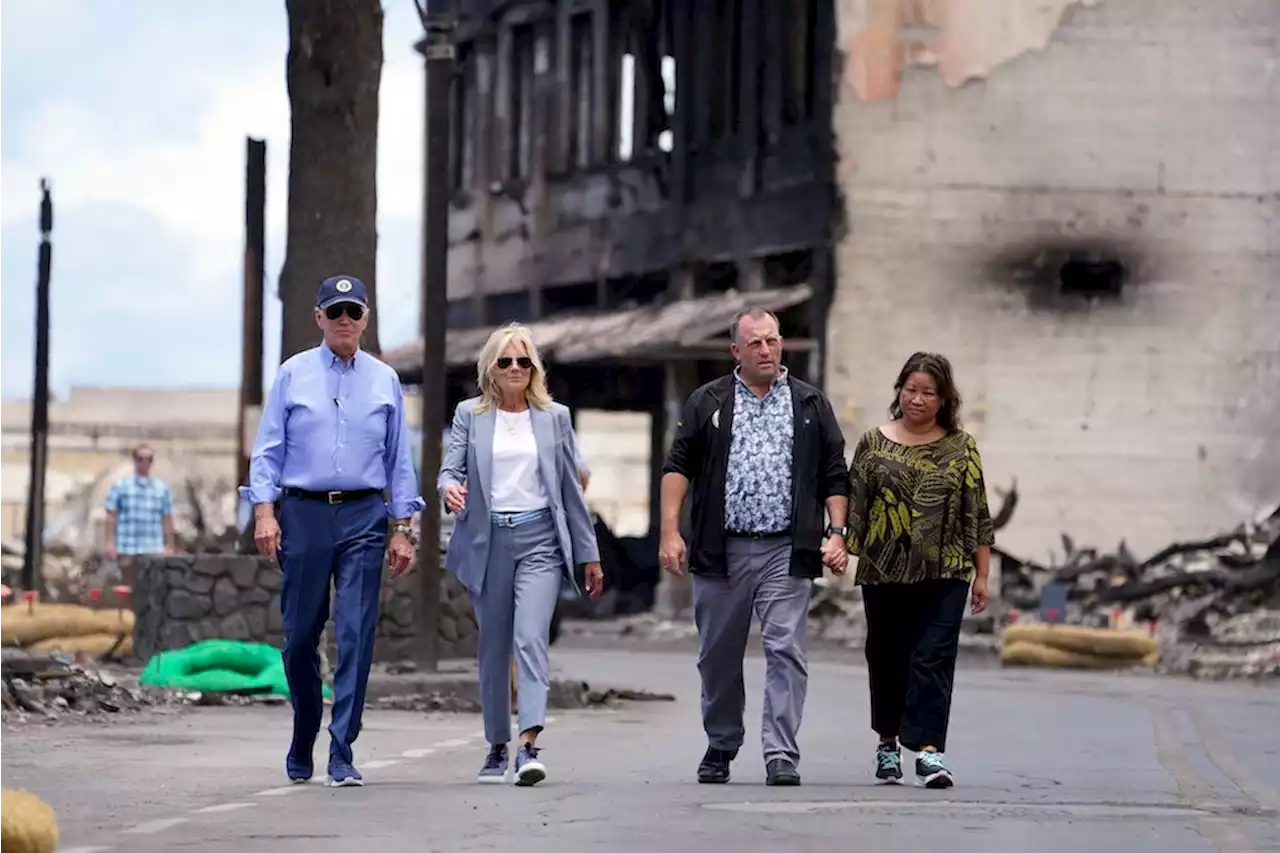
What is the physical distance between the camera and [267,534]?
40.7ft

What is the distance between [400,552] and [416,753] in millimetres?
2742

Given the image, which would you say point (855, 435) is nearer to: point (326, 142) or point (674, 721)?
point (326, 142)

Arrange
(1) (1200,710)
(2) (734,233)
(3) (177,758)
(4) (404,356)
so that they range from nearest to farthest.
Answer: (3) (177,758)
(1) (1200,710)
(2) (734,233)
(4) (404,356)

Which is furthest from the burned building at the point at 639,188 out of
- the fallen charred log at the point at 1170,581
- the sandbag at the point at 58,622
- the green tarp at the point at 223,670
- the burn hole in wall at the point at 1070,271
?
the green tarp at the point at 223,670

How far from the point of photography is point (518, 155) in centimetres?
4647

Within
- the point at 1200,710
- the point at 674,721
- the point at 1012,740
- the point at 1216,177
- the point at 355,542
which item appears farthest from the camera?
the point at 1216,177

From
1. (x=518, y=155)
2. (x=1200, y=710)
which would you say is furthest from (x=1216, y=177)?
(x=1200, y=710)

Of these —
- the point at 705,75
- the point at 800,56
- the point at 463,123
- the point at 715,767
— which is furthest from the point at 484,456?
the point at 463,123

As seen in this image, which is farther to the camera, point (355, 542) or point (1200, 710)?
point (1200, 710)

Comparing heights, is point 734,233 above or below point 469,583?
above

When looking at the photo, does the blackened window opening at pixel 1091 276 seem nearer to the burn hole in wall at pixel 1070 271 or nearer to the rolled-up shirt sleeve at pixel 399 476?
the burn hole in wall at pixel 1070 271

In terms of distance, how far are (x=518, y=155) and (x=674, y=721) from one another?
28.3 m

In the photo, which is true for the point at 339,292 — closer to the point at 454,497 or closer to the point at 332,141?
the point at 454,497

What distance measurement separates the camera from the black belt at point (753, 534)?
1315 cm
